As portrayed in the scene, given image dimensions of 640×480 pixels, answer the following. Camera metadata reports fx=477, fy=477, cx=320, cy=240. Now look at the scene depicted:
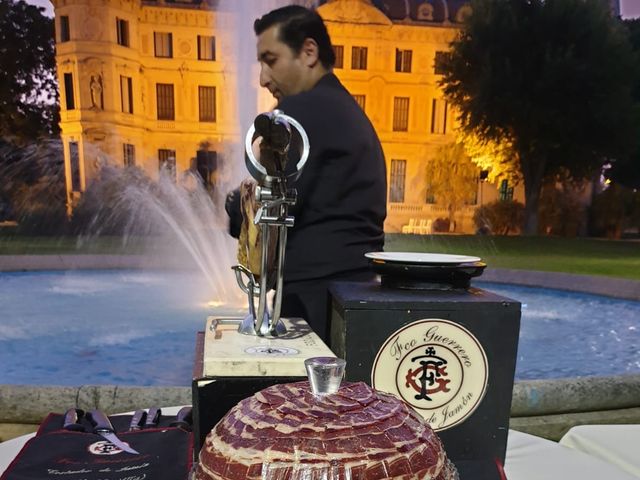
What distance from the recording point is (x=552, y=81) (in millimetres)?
16719

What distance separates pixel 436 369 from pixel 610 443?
78 centimetres

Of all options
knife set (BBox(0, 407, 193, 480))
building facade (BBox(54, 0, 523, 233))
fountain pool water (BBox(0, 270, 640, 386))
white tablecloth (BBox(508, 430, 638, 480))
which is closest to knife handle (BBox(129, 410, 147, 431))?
knife set (BBox(0, 407, 193, 480))

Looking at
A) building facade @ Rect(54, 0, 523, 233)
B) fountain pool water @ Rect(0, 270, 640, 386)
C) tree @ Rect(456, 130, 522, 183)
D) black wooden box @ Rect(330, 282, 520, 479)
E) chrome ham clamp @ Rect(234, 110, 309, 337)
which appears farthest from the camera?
building facade @ Rect(54, 0, 523, 233)

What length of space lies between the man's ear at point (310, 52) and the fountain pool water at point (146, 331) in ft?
10.4

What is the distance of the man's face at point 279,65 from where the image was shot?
69.7 inches

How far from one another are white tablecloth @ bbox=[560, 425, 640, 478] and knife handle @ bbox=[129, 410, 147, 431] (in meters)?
1.35

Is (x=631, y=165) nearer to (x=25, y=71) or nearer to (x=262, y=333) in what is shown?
(x=262, y=333)

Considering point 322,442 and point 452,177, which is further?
point 452,177

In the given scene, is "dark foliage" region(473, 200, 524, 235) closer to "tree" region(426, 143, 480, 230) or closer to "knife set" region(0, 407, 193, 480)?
"tree" region(426, 143, 480, 230)

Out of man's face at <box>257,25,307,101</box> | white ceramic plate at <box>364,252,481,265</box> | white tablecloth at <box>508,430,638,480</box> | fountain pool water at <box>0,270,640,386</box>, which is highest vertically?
man's face at <box>257,25,307,101</box>

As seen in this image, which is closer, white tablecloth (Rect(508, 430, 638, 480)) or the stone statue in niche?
white tablecloth (Rect(508, 430, 638, 480))

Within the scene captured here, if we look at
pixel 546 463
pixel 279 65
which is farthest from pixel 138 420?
pixel 279 65

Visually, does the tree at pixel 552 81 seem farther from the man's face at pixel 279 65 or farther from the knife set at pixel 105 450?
the knife set at pixel 105 450

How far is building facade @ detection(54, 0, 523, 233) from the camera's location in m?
21.7
